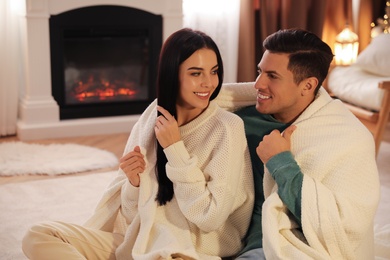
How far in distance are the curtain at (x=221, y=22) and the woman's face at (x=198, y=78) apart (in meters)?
3.33

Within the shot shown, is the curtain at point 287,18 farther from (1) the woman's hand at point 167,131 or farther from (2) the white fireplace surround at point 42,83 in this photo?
(1) the woman's hand at point 167,131

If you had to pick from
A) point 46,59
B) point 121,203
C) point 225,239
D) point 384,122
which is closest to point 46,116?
point 46,59

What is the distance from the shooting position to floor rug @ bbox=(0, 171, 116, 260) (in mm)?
2928

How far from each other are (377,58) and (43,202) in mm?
2565

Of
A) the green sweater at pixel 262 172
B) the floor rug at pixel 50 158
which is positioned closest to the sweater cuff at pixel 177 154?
the green sweater at pixel 262 172

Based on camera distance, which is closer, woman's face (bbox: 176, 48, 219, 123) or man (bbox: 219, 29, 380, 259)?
man (bbox: 219, 29, 380, 259)

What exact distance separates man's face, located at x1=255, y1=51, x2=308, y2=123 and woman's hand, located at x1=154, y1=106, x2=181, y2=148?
30cm

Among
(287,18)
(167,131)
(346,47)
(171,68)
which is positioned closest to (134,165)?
(167,131)

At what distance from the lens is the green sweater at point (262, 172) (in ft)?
5.82

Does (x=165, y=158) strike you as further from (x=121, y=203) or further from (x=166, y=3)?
(x=166, y=3)

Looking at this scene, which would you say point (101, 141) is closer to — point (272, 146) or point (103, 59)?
point (103, 59)

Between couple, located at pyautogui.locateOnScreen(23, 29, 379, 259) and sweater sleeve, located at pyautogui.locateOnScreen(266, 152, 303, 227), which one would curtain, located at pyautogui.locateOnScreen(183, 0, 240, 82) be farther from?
sweater sleeve, located at pyautogui.locateOnScreen(266, 152, 303, 227)

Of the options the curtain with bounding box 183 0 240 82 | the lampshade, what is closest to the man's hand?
the curtain with bounding box 183 0 240 82

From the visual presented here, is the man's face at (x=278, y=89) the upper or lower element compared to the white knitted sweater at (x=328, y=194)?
upper
